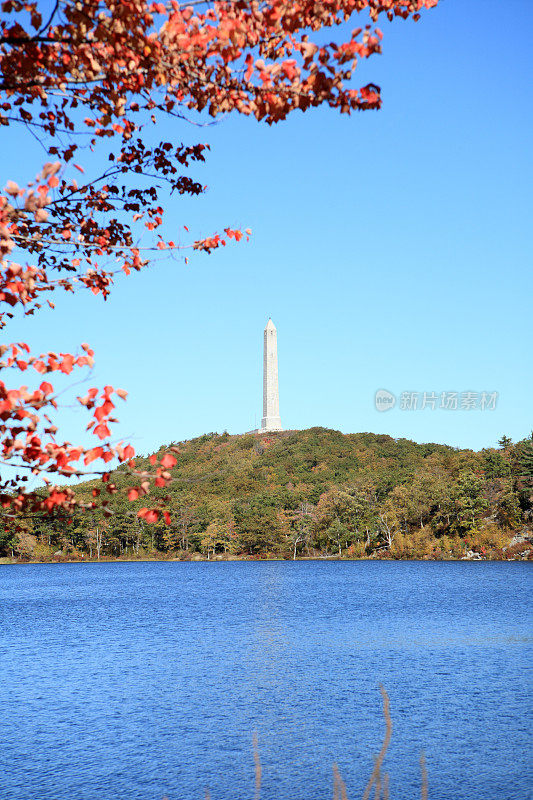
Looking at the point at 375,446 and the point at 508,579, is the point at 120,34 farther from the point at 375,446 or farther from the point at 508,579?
the point at 375,446

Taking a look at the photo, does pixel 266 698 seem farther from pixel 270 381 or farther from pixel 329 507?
pixel 270 381

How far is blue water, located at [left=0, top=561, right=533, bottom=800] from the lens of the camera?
49.3 feet

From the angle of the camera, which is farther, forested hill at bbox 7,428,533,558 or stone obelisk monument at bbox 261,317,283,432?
stone obelisk monument at bbox 261,317,283,432

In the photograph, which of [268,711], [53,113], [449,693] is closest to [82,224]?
[53,113]

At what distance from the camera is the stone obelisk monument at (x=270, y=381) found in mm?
111312

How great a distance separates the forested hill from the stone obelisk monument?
16.8 ft

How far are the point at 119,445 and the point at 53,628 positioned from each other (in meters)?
36.1

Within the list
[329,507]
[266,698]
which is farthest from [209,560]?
[266,698]

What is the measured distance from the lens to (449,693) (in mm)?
21016

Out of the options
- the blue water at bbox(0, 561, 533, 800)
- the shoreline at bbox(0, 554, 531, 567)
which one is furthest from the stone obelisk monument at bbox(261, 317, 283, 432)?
the blue water at bbox(0, 561, 533, 800)

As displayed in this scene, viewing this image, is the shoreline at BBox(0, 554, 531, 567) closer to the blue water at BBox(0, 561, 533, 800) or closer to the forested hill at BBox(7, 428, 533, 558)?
the forested hill at BBox(7, 428, 533, 558)

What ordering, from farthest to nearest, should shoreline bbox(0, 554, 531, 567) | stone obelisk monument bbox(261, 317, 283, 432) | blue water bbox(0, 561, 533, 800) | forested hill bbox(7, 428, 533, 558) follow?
stone obelisk monument bbox(261, 317, 283, 432), forested hill bbox(7, 428, 533, 558), shoreline bbox(0, 554, 531, 567), blue water bbox(0, 561, 533, 800)

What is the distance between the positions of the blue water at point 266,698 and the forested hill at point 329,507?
34.9 meters

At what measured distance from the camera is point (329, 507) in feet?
296
